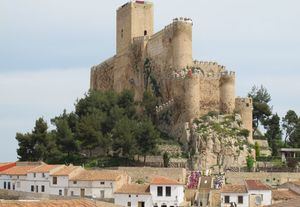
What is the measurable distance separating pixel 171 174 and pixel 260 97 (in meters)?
25.5

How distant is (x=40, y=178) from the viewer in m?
57.8

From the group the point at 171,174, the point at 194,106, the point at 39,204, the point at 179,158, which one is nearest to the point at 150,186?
the point at 171,174

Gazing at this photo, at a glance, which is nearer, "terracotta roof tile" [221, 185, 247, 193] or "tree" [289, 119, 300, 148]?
"terracotta roof tile" [221, 185, 247, 193]

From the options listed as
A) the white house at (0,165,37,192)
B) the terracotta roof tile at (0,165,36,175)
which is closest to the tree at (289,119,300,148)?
the white house at (0,165,37,192)

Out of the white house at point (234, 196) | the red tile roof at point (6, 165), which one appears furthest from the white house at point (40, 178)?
the white house at point (234, 196)

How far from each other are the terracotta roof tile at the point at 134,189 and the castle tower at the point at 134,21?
74.3ft

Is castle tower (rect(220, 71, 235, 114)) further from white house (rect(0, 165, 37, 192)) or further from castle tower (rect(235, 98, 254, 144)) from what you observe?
white house (rect(0, 165, 37, 192))

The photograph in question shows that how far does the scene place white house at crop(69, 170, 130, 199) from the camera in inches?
2163

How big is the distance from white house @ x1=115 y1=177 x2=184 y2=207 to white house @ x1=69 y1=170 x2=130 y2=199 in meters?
0.93

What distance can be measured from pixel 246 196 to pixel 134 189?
8.18m

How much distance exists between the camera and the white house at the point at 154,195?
5366 centimetres

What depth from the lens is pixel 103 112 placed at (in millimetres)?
64250

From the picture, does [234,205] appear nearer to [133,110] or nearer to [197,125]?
Result: [197,125]

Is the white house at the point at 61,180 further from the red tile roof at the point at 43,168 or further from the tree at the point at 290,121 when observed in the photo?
the tree at the point at 290,121
